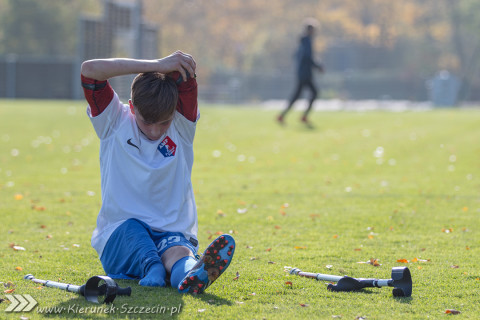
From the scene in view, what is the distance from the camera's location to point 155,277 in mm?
4180

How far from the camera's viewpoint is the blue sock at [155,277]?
164 inches

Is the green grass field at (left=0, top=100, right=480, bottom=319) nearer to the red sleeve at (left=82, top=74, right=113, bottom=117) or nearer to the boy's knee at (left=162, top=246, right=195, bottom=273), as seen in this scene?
the boy's knee at (left=162, top=246, right=195, bottom=273)

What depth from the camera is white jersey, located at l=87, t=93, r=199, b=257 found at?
170 inches

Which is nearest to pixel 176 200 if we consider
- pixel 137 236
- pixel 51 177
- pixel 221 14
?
pixel 137 236

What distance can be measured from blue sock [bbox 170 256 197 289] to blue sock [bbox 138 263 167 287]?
7 cm

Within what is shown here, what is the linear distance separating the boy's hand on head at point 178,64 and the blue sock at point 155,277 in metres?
1.11

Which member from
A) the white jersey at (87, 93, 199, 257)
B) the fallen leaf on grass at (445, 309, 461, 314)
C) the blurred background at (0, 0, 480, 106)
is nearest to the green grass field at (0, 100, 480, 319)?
the fallen leaf on grass at (445, 309, 461, 314)

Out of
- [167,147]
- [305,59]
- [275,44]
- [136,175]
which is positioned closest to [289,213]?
[167,147]

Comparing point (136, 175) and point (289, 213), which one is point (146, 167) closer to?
point (136, 175)

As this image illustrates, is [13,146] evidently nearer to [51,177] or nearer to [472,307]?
[51,177]

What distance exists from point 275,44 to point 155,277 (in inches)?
1944

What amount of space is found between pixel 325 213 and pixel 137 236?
3.76 meters

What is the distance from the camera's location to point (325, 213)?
768cm

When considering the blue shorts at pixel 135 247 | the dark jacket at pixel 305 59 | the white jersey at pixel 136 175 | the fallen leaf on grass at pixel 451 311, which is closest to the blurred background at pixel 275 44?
the dark jacket at pixel 305 59
